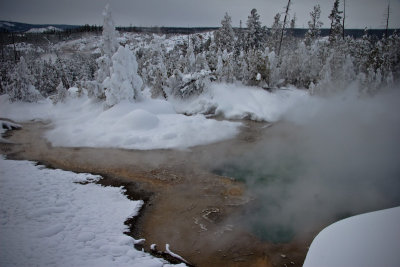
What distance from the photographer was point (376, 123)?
47.2 ft

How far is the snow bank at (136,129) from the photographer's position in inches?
480

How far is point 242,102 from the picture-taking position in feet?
58.4

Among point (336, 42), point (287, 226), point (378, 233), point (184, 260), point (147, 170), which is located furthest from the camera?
point (336, 42)

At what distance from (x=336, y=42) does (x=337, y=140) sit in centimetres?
1331

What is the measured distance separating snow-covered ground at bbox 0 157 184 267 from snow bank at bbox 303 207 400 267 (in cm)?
303

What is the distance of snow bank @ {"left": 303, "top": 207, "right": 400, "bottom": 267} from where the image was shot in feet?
11.5

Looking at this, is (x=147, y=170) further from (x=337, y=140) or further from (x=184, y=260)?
(x=337, y=140)

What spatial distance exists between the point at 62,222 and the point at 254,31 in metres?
35.3

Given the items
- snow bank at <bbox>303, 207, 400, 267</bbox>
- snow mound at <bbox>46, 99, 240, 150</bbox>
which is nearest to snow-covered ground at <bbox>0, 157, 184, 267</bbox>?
snow bank at <bbox>303, 207, 400, 267</bbox>

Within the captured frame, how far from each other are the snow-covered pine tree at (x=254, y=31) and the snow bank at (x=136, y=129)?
2391cm

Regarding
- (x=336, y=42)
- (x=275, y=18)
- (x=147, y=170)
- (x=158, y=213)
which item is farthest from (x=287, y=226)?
(x=275, y=18)

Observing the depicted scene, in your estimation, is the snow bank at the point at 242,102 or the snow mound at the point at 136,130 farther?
the snow bank at the point at 242,102

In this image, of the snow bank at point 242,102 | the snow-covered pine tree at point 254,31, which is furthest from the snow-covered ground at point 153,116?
the snow-covered pine tree at point 254,31

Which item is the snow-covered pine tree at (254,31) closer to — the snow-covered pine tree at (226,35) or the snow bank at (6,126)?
the snow-covered pine tree at (226,35)
